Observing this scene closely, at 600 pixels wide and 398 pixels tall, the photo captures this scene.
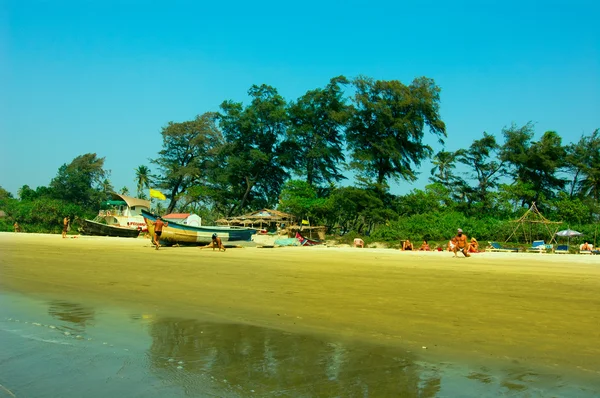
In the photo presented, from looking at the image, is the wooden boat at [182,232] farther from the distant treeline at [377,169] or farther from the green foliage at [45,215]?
the green foliage at [45,215]

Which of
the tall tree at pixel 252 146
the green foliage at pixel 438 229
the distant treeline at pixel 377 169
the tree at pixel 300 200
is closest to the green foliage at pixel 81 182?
the distant treeline at pixel 377 169

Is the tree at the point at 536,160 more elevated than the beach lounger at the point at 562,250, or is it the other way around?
the tree at the point at 536,160

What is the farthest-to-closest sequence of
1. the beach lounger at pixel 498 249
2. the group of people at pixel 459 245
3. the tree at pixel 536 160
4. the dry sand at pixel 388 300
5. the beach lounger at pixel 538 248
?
the tree at pixel 536 160
the beach lounger at pixel 498 249
the beach lounger at pixel 538 248
the group of people at pixel 459 245
the dry sand at pixel 388 300

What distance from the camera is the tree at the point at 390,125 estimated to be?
3681cm

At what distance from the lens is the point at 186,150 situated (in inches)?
2190

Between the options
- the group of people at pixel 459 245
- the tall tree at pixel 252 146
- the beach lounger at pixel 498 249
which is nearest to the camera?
the group of people at pixel 459 245

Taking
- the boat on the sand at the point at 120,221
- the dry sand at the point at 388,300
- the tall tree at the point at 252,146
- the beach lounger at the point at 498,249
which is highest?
the tall tree at the point at 252,146

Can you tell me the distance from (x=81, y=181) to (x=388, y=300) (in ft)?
208

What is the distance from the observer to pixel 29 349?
4.71 metres

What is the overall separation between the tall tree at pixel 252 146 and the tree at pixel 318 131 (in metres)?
1.98

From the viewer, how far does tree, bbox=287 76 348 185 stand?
4262cm

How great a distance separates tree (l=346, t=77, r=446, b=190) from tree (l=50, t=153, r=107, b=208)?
41.0 meters

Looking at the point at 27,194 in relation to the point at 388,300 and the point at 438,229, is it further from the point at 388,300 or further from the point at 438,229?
the point at 388,300

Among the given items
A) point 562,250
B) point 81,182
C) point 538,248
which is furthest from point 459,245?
point 81,182
